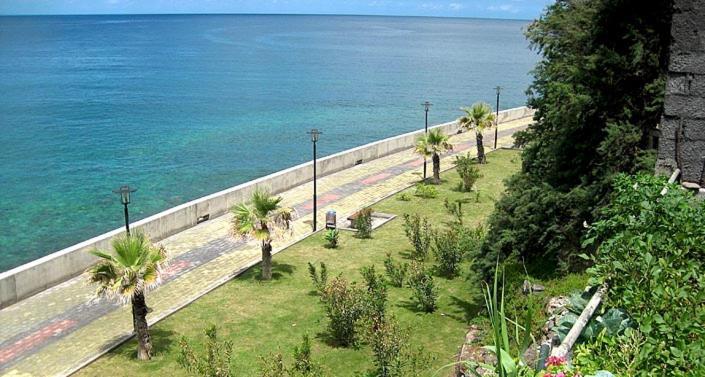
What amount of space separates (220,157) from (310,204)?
2204 cm

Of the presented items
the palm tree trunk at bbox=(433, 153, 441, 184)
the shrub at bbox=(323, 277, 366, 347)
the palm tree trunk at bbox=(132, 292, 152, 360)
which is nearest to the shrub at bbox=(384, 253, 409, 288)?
the shrub at bbox=(323, 277, 366, 347)

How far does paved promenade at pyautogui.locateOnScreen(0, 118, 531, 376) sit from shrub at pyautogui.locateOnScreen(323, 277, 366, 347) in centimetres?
444

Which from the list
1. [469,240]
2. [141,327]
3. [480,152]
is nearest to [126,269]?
[141,327]

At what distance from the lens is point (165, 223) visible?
23.7m

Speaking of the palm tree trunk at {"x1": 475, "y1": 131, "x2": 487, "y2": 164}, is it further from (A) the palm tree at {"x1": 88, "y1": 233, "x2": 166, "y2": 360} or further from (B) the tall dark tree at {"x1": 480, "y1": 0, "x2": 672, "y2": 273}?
(A) the palm tree at {"x1": 88, "y1": 233, "x2": 166, "y2": 360}

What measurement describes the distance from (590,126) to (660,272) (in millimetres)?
9661

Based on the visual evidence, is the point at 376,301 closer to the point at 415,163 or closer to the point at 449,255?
the point at 449,255

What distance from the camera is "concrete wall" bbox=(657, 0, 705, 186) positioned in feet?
33.9

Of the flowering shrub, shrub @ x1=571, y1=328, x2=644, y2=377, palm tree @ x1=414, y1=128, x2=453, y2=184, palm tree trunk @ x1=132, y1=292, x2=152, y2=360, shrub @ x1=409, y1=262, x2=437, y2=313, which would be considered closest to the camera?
the flowering shrub

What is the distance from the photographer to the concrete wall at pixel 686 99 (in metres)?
10.3

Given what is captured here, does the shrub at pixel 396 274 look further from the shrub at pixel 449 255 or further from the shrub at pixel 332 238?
the shrub at pixel 332 238

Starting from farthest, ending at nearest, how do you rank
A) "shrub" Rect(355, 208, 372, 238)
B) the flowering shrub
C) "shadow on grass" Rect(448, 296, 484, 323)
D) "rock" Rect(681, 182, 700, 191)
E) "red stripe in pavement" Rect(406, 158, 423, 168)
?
"red stripe in pavement" Rect(406, 158, 423, 168) → "shrub" Rect(355, 208, 372, 238) → "shadow on grass" Rect(448, 296, 484, 323) → "rock" Rect(681, 182, 700, 191) → the flowering shrub

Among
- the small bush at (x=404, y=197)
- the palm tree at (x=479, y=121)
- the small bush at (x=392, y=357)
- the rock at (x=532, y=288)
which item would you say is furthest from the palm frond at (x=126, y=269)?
the palm tree at (x=479, y=121)

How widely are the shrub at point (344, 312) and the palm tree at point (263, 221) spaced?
12.6 ft
